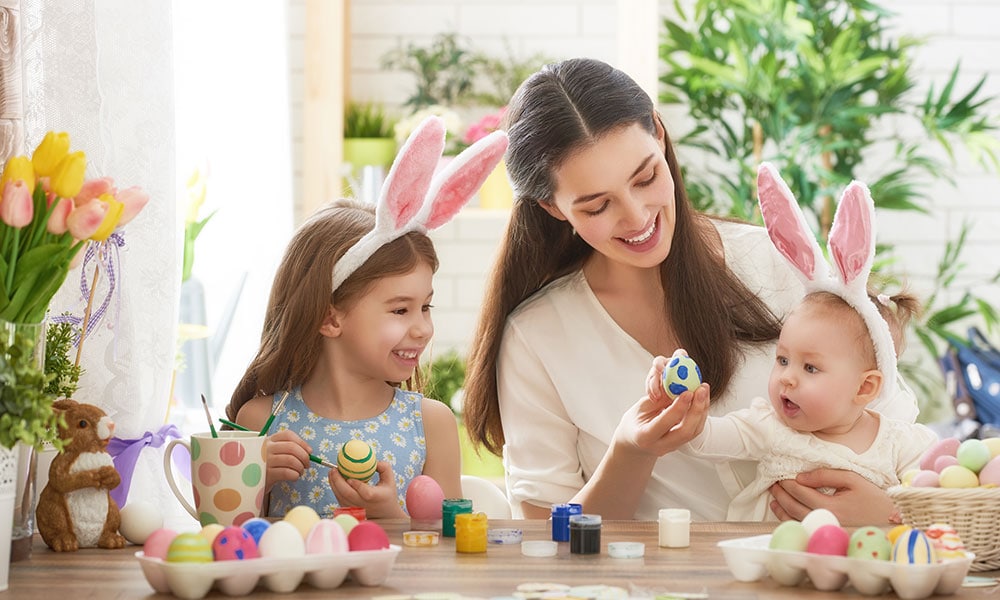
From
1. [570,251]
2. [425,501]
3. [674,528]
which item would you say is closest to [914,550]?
[674,528]

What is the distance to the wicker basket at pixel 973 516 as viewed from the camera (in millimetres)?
1230

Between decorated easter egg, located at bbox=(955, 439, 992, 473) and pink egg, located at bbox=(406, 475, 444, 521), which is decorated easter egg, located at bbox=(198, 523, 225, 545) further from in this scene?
decorated easter egg, located at bbox=(955, 439, 992, 473)

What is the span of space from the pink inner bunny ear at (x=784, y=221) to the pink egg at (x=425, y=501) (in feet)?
1.95

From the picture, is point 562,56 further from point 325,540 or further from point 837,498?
point 325,540

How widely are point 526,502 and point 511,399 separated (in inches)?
7.1

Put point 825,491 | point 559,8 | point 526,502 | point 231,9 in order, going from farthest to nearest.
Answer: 1. point 559,8
2. point 231,9
3. point 526,502
4. point 825,491

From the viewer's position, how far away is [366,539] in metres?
1.15

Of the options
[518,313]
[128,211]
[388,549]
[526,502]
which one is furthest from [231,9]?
[388,549]

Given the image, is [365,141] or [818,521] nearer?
[818,521]

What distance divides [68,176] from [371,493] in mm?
581

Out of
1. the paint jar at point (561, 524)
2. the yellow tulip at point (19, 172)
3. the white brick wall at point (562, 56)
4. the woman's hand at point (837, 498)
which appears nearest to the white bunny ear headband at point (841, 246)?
the woman's hand at point (837, 498)

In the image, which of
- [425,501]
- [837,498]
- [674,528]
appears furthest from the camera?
[837,498]

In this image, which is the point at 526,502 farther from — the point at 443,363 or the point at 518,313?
the point at 443,363

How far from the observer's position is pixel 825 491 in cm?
176
